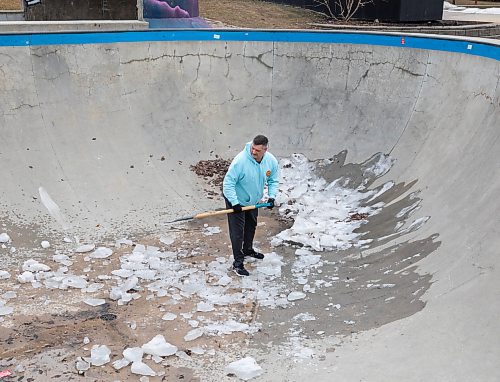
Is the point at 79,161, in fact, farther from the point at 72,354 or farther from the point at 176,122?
the point at 72,354

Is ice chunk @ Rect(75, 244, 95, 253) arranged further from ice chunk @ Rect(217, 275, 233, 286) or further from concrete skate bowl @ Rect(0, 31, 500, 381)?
ice chunk @ Rect(217, 275, 233, 286)

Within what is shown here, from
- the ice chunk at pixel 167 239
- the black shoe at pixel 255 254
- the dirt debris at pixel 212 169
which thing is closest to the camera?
the black shoe at pixel 255 254

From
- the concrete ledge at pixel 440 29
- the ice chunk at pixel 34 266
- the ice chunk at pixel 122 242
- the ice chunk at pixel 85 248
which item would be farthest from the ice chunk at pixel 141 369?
the concrete ledge at pixel 440 29

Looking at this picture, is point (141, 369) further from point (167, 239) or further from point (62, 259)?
point (167, 239)

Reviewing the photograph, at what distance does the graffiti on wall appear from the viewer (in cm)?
1382

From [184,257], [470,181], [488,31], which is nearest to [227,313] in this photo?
[184,257]

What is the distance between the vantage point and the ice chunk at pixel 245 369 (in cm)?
393

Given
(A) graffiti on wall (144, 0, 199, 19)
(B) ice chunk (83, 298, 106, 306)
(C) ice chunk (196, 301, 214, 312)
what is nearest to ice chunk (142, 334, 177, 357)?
(C) ice chunk (196, 301, 214, 312)

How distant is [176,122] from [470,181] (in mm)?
4876

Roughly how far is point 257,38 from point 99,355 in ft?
22.7

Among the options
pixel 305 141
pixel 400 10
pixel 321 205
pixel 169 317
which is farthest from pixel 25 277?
pixel 400 10

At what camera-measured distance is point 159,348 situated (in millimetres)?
4215

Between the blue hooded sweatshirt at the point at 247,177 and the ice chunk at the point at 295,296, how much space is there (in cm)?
104

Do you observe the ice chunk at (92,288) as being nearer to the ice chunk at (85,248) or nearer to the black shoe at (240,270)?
the ice chunk at (85,248)
